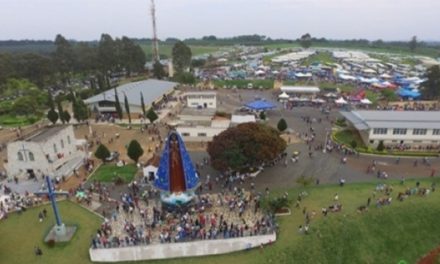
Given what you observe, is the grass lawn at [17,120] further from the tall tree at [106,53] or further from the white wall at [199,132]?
the tall tree at [106,53]

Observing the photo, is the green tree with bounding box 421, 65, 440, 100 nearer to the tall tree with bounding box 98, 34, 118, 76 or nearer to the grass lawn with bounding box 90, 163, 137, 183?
the grass lawn with bounding box 90, 163, 137, 183

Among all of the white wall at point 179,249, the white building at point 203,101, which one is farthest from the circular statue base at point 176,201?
the white building at point 203,101

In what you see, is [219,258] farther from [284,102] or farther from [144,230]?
[284,102]

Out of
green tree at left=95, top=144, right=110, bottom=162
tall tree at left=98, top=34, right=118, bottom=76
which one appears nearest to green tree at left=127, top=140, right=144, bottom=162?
green tree at left=95, top=144, right=110, bottom=162

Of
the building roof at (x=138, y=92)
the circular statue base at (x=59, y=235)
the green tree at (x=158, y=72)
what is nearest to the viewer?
the circular statue base at (x=59, y=235)

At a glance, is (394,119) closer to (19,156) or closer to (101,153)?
(101,153)

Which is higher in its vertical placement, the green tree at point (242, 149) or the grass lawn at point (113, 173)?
the green tree at point (242, 149)
